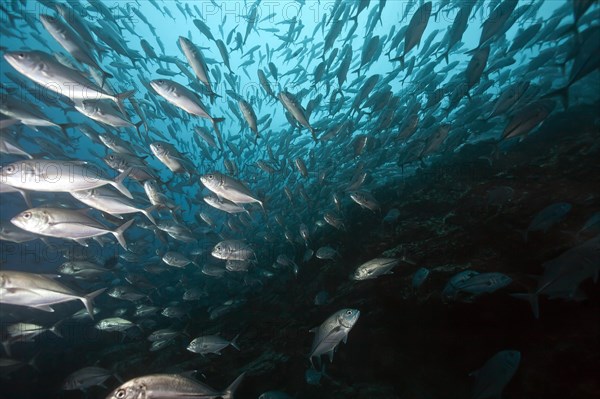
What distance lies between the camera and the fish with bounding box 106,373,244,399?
102 inches

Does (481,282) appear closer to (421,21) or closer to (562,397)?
(562,397)

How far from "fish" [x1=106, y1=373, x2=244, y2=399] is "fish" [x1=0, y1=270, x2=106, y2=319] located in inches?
60.8

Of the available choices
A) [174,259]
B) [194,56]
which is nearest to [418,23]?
[194,56]

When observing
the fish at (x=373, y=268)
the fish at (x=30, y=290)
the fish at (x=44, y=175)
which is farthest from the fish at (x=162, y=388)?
the fish at (x=44, y=175)

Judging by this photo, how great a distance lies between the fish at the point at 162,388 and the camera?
258 cm

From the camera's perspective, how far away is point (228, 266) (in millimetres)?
7207

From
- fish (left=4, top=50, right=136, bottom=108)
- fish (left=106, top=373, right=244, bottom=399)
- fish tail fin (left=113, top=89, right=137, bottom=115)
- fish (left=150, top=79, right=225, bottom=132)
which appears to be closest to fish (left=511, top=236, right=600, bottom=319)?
fish (left=106, top=373, right=244, bottom=399)

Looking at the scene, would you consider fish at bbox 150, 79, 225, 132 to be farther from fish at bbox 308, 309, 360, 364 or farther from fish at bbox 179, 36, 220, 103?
fish at bbox 308, 309, 360, 364

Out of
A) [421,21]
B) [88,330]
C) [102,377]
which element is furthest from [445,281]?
[88,330]

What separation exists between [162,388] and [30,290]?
2275 millimetres

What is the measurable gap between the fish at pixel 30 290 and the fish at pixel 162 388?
154 centimetres

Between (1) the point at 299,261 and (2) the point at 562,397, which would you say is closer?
(2) the point at 562,397

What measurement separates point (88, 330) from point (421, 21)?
1387 cm

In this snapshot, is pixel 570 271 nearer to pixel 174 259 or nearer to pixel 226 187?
pixel 226 187
